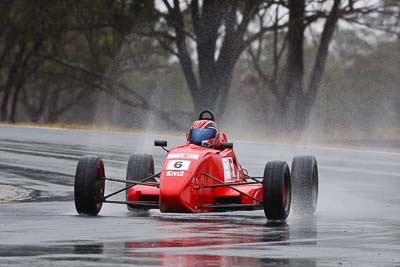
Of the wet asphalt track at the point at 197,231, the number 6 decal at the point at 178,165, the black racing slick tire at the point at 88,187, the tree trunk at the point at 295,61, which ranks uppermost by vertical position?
the tree trunk at the point at 295,61

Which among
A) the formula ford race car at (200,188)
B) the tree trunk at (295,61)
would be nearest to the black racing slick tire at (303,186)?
the formula ford race car at (200,188)

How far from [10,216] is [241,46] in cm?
3333

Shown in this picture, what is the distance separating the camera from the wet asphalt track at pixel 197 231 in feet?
33.4

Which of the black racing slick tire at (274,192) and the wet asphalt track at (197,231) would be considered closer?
the wet asphalt track at (197,231)

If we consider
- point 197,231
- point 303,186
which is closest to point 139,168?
point 303,186

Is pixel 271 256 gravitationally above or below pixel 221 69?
below

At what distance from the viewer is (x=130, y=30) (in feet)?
170

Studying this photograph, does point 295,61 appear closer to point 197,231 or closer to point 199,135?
point 199,135

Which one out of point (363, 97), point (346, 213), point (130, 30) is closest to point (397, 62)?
point (363, 97)

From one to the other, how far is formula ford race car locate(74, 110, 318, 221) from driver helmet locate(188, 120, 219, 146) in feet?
0.28

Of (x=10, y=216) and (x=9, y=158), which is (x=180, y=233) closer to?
(x=10, y=216)

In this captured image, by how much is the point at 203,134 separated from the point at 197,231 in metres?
2.82

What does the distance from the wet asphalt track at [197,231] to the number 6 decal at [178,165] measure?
670 millimetres

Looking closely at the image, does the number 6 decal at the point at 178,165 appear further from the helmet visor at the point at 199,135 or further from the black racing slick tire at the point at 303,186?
the black racing slick tire at the point at 303,186
